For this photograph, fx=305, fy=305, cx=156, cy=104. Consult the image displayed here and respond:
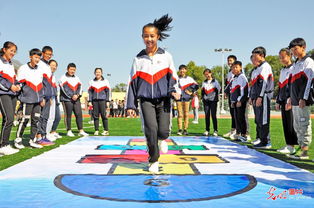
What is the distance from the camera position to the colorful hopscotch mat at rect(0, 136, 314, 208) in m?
2.90

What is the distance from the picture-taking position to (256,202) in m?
2.87

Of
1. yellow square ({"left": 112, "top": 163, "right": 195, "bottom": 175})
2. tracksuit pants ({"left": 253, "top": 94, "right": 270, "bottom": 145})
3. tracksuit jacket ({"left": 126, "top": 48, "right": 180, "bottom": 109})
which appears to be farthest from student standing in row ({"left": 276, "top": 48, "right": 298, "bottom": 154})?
tracksuit jacket ({"left": 126, "top": 48, "right": 180, "bottom": 109})

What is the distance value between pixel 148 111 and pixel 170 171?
0.93m

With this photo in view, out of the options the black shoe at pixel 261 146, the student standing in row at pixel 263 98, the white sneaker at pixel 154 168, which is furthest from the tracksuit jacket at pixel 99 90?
the white sneaker at pixel 154 168

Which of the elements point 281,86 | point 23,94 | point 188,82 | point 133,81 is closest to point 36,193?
point 133,81

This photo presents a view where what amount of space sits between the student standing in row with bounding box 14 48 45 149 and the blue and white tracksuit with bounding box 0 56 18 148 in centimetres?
52

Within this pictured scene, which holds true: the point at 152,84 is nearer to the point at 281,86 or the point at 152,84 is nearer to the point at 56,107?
the point at 281,86

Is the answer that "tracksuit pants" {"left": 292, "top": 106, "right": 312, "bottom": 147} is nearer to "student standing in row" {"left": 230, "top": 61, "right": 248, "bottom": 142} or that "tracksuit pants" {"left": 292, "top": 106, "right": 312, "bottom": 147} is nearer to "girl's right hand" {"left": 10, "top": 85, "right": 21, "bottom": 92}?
"student standing in row" {"left": 230, "top": 61, "right": 248, "bottom": 142}

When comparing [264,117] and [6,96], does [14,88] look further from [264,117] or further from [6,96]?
[264,117]

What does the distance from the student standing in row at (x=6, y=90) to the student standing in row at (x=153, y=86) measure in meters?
2.61

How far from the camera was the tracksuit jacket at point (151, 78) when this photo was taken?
4.51 meters

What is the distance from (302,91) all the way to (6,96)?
5.37 metres

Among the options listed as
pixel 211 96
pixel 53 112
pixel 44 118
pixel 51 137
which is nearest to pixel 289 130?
pixel 211 96

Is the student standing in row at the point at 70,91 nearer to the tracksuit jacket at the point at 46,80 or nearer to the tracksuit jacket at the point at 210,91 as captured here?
the tracksuit jacket at the point at 46,80
